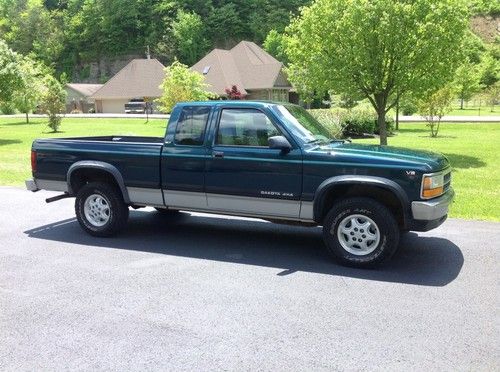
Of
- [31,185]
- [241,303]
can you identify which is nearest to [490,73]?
[31,185]

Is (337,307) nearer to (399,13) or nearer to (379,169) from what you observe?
(379,169)

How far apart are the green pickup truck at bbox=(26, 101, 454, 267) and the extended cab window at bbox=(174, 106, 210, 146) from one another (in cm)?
1

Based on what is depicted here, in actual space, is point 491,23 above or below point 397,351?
above

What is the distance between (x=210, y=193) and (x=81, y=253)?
1.88m

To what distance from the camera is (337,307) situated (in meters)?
4.91

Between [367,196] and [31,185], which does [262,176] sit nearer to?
[367,196]

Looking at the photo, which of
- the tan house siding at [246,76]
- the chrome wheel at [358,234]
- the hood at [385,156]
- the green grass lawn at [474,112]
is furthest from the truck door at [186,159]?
the tan house siding at [246,76]

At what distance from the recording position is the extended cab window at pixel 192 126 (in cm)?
692

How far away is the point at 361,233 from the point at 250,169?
158 centimetres

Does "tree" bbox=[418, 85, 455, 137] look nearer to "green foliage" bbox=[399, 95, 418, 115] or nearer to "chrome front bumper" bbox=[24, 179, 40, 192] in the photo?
"green foliage" bbox=[399, 95, 418, 115]

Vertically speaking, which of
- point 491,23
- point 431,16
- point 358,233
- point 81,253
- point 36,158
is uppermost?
point 491,23

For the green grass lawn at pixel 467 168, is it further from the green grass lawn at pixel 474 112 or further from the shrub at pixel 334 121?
the green grass lawn at pixel 474 112

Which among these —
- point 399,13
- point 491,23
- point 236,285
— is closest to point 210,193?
point 236,285

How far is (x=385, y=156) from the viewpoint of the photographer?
5988 millimetres
